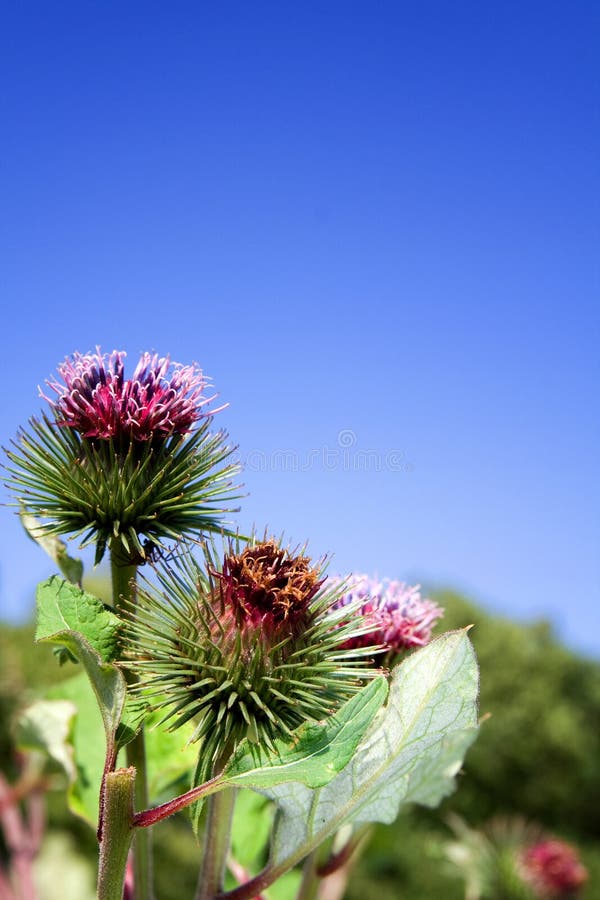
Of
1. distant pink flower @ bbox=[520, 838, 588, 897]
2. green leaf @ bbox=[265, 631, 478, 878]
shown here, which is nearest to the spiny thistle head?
green leaf @ bbox=[265, 631, 478, 878]

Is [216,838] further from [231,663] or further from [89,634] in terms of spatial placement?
[89,634]

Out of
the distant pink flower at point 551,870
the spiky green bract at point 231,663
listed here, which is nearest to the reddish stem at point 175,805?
the spiky green bract at point 231,663

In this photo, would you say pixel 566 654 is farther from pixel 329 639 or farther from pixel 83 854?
pixel 329 639

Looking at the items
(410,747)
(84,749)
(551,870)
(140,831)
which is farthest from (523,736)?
(410,747)

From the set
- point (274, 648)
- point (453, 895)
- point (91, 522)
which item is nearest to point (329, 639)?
point (274, 648)

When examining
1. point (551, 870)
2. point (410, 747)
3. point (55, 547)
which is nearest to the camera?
point (410, 747)
